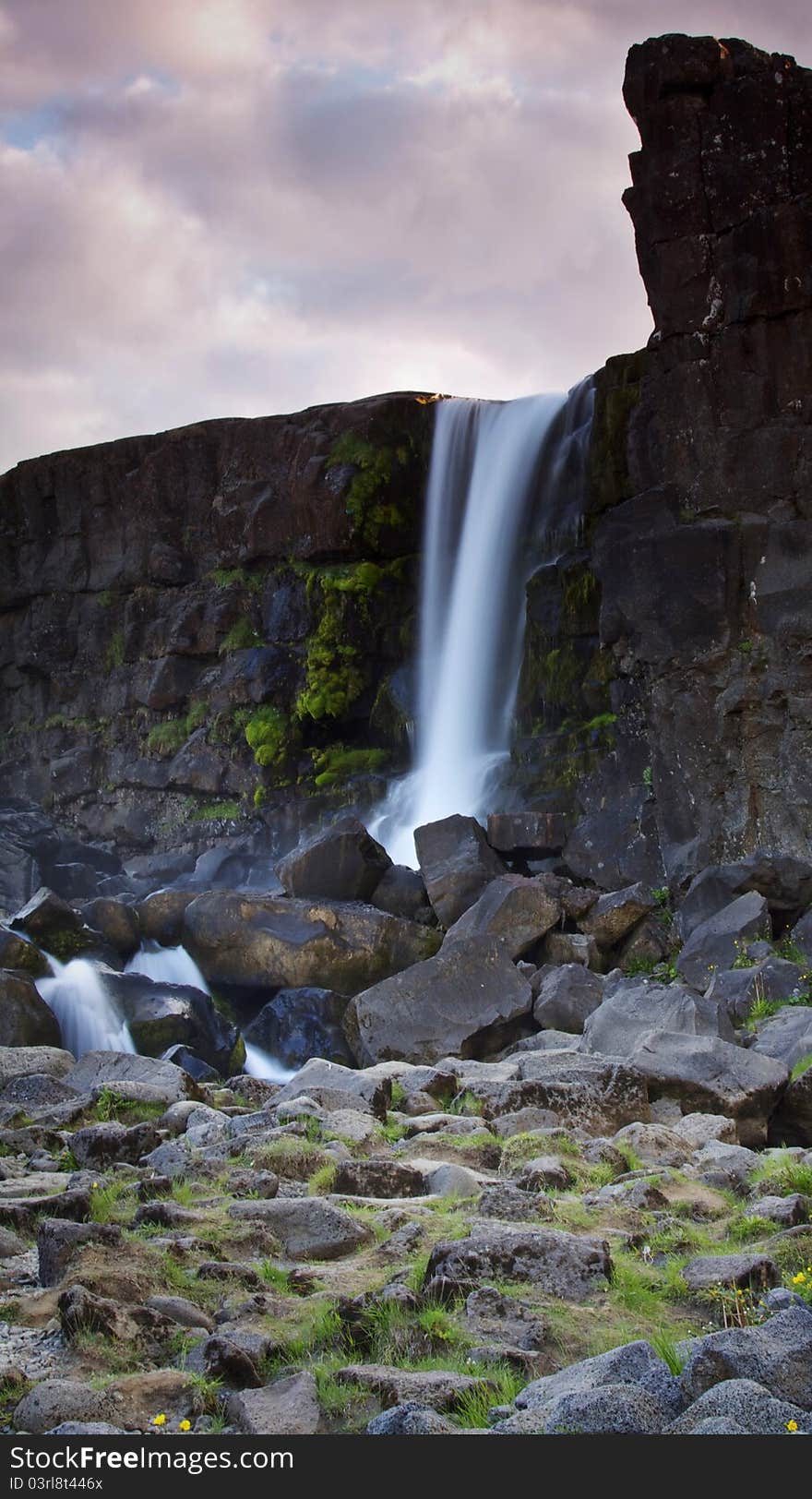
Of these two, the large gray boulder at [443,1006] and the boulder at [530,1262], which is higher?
the boulder at [530,1262]

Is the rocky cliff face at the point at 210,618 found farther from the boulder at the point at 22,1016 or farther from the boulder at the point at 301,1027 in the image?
the boulder at the point at 22,1016

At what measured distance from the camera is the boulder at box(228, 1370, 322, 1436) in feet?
14.7

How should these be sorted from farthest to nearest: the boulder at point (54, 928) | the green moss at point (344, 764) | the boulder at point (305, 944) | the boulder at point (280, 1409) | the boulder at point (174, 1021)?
the green moss at point (344, 764), the boulder at point (54, 928), the boulder at point (305, 944), the boulder at point (174, 1021), the boulder at point (280, 1409)

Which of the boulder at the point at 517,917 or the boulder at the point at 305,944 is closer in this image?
the boulder at the point at 517,917

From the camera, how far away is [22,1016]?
642 inches

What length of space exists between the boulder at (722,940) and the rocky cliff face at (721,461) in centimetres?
189

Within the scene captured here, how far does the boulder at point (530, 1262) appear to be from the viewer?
580cm

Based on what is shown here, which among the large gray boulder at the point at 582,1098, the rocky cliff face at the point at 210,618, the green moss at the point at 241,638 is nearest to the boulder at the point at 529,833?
the rocky cliff face at the point at 210,618

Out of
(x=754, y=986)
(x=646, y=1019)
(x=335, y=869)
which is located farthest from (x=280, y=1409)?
(x=335, y=869)

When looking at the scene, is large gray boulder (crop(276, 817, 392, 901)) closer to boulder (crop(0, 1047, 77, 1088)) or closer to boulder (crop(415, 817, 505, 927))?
boulder (crop(415, 817, 505, 927))

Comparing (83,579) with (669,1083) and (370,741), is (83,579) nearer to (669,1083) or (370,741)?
(370,741)

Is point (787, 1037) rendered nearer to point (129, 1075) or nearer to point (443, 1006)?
point (443, 1006)

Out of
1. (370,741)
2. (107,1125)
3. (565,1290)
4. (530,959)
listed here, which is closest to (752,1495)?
(565,1290)

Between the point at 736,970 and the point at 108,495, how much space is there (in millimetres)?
25443
